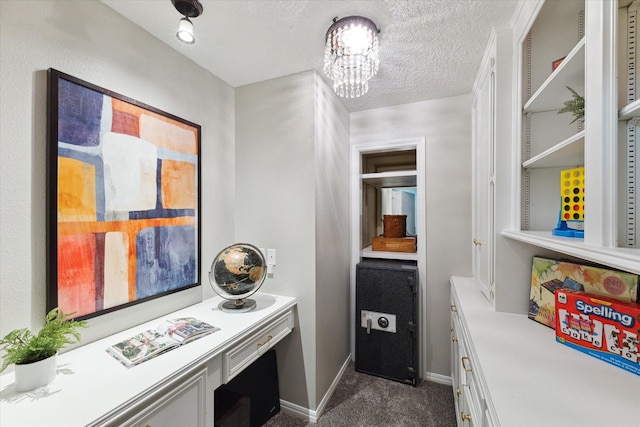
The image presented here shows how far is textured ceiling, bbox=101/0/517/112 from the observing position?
1275 millimetres

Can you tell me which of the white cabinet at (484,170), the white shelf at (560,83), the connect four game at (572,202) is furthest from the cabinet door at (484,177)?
the connect four game at (572,202)

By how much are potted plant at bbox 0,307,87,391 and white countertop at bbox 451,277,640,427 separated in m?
1.46

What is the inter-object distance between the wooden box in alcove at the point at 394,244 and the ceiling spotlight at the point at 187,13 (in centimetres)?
213

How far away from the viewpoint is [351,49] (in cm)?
140

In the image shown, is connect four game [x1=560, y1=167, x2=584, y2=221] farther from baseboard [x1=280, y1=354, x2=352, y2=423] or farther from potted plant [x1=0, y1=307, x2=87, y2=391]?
potted plant [x1=0, y1=307, x2=87, y2=391]

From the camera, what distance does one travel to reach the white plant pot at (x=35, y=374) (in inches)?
34.0

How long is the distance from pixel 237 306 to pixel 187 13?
1624 millimetres

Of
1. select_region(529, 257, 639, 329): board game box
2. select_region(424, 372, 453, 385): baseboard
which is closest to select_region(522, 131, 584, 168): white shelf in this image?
select_region(529, 257, 639, 329): board game box

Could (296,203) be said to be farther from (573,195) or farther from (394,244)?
(573,195)

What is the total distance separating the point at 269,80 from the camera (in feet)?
6.46

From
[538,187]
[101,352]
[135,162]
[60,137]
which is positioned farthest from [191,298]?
[538,187]

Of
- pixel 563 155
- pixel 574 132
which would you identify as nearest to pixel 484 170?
pixel 574 132

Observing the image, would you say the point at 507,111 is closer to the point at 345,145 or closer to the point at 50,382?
Answer: the point at 345,145

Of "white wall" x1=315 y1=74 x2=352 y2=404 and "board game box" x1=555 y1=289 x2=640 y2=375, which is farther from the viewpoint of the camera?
"white wall" x1=315 y1=74 x2=352 y2=404
